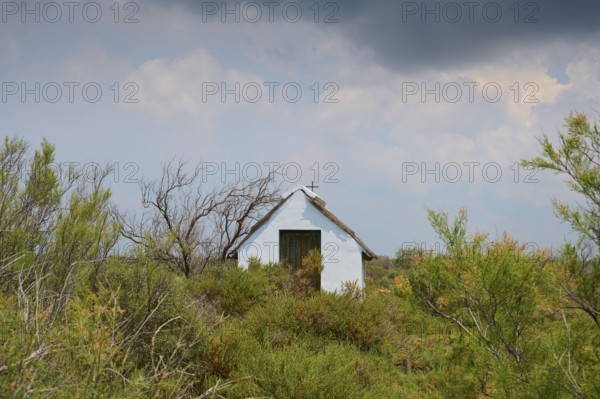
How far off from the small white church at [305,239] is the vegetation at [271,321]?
3.48 meters

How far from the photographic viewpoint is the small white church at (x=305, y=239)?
→ 19.7 m

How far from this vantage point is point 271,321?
11.6 m

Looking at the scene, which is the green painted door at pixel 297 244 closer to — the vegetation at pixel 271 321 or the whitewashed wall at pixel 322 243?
the whitewashed wall at pixel 322 243

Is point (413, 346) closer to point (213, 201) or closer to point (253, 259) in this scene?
point (253, 259)

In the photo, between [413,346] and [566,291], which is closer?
[566,291]

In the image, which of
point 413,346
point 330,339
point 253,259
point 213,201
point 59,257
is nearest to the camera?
point 59,257

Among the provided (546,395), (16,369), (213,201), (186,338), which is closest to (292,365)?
(186,338)

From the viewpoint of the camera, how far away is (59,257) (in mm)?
9711

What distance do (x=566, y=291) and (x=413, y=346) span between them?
769cm

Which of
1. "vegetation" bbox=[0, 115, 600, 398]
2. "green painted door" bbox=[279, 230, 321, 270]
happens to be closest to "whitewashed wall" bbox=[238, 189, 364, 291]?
"green painted door" bbox=[279, 230, 321, 270]

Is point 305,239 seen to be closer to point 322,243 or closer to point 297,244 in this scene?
point 297,244

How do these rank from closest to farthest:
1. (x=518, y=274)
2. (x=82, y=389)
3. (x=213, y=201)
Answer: (x=82, y=389), (x=518, y=274), (x=213, y=201)

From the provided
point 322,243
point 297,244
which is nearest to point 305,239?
point 297,244

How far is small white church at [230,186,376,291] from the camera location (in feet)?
64.5
